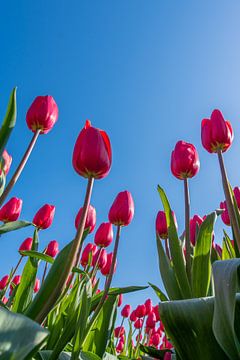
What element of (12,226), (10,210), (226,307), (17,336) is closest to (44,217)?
(10,210)

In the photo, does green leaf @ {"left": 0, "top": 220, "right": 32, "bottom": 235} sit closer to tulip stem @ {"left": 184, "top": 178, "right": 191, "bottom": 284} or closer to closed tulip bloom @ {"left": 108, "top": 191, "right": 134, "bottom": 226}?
closed tulip bloom @ {"left": 108, "top": 191, "right": 134, "bottom": 226}

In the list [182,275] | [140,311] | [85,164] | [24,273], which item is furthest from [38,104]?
[140,311]

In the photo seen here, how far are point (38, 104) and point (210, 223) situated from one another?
110 cm

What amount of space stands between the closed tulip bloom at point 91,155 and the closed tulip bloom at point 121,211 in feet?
2.01

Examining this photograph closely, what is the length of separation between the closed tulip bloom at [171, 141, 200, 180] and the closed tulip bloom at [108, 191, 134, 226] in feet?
1.18

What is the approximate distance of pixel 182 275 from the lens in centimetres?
171

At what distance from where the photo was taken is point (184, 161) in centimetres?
210

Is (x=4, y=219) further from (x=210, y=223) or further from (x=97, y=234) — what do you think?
(x=210, y=223)

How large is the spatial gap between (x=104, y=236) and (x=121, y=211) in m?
0.47

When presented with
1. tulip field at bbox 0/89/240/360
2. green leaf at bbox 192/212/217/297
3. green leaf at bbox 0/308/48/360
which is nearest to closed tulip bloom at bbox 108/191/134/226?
tulip field at bbox 0/89/240/360

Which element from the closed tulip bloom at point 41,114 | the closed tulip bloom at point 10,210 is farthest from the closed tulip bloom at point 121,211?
the closed tulip bloom at point 10,210

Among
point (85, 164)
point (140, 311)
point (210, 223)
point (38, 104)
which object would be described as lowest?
point (140, 311)

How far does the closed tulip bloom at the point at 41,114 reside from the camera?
72.4 inches

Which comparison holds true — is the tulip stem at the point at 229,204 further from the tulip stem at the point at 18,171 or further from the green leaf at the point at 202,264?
the tulip stem at the point at 18,171
